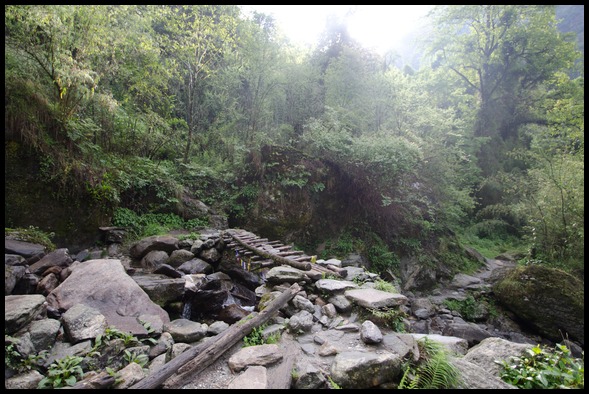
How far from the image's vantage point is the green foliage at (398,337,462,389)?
238 cm

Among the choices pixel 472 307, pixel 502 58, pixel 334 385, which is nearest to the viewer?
pixel 334 385

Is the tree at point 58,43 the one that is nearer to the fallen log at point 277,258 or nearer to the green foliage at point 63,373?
the fallen log at point 277,258

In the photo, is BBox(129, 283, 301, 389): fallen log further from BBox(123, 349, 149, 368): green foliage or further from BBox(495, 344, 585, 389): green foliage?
BBox(495, 344, 585, 389): green foliage

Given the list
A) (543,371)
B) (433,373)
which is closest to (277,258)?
(433,373)

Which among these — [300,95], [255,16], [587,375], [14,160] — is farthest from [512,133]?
[14,160]

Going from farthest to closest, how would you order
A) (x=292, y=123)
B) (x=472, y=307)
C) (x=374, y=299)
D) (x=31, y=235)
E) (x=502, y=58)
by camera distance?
1. (x=502, y=58)
2. (x=292, y=123)
3. (x=472, y=307)
4. (x=31, y=235)
5. (x=374, y=299)

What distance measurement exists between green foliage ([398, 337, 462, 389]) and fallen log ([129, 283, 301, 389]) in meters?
1.77

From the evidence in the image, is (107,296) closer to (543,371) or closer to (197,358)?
(197,358)

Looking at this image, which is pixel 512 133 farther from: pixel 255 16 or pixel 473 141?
pixel 255 16

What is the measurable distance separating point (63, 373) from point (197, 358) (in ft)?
3.79

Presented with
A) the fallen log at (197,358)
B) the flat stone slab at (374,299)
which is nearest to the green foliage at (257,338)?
the fallen log at (197,358)

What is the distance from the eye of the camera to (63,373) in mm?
2455

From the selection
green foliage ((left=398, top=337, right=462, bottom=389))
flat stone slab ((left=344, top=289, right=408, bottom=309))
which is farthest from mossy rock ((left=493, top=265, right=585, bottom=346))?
green foliage ((left=398, top=337, right=462, bottom=389))

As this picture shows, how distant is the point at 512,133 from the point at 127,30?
24.6m
